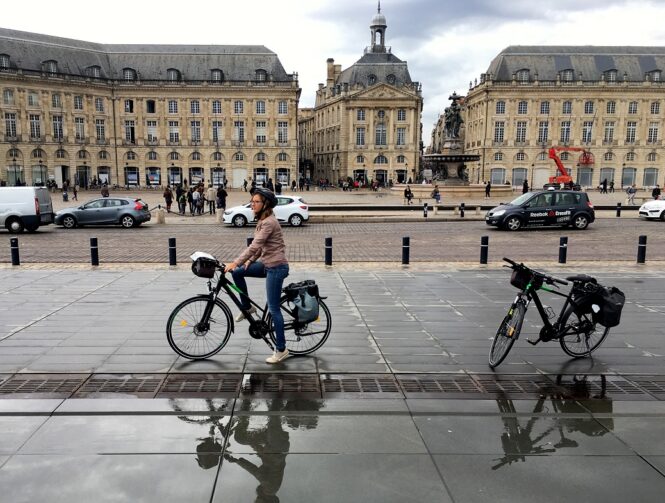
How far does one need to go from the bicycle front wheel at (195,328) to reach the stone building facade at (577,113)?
8285 centimetres

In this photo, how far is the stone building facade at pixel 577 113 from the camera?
82.6 meters

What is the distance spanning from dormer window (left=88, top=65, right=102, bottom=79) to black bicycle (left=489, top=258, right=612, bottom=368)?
3081 inches

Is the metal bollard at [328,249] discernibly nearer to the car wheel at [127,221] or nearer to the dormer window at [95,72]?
the car wheel at [127,221]

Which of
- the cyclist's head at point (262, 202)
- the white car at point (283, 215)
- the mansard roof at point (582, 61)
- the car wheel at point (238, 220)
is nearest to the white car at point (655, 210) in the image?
the white car at point (283, 215)

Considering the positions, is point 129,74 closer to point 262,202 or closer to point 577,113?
point 577,113

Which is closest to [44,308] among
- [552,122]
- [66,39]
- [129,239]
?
[129,239]

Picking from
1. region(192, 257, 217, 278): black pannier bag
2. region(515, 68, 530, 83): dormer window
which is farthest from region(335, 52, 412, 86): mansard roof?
region(192, 257, 217, 278): black pannier bag

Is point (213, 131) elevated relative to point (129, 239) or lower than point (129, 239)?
elevated

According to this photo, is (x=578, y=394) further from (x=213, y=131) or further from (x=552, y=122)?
(x=552, y=122)

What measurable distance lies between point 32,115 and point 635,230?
68456 millimetres

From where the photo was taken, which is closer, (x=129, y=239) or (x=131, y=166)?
(x=129, y=239)

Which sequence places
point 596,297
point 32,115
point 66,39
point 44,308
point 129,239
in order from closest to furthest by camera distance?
point 596,297 < point 44,308 < point 129,239 < point 32,115 < point 66,39

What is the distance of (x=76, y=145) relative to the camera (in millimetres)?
73500

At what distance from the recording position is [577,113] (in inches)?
3290
